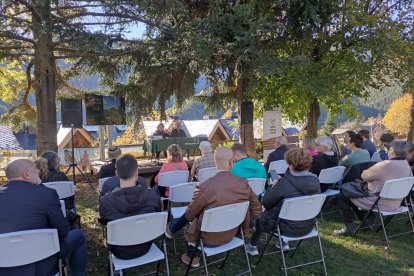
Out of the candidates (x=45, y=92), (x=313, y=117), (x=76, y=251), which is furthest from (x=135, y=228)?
(x=313, y=117)

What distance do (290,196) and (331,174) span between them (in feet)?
5.44

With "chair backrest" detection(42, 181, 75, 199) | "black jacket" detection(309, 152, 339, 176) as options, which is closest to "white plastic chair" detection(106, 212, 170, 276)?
"chair backrest" detection(42, 181, 75, 199)

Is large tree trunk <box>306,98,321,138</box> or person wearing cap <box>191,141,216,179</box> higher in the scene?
large tree trunk <box>306,98,321,138</box>

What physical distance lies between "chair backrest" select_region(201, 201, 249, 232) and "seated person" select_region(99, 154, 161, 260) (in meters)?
0.49

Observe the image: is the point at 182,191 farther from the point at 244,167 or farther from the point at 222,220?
the point at 222,220

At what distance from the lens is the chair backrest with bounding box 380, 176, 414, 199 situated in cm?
396

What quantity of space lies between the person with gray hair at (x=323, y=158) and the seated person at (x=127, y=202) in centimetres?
308

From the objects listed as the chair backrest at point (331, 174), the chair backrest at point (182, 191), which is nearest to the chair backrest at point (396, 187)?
the chair backrest at point (331, 174)

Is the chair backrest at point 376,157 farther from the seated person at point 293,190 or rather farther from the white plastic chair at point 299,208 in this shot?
the white plastic chair at point 299,208

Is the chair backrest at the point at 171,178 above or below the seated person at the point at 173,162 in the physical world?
below

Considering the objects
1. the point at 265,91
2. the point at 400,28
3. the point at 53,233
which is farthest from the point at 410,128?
the point at 53,233

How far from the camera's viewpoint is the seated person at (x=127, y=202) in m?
2.92

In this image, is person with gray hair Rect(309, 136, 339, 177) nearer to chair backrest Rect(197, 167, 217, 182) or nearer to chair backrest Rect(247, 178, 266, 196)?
chair backrest Rect(247, 178, 266, 196)

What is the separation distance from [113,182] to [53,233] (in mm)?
1241
